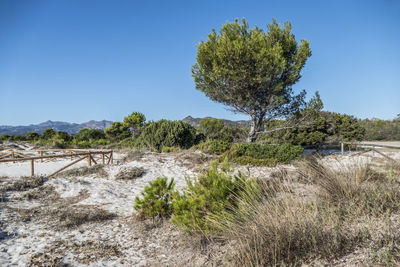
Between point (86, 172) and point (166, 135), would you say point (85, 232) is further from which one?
point (166, 135)

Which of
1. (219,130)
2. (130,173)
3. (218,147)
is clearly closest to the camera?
(130,173)

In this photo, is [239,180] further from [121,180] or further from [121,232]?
[121,180]

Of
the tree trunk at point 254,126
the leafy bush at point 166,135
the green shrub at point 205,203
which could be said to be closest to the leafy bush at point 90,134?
the leafy bush at point 166,135

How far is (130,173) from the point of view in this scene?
7234mm

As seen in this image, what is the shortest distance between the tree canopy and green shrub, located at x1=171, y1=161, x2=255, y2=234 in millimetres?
7998

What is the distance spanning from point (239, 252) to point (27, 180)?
6.29 m

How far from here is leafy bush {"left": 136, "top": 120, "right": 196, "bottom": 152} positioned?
12.3 m

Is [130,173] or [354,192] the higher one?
[354,192]

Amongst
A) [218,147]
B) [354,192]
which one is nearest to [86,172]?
[218,147]

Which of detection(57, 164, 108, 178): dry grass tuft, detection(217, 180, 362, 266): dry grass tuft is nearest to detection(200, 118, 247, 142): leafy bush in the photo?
detection(57, 164, 108, 178): dry grass tuft

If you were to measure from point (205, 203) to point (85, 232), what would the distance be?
1997 mm

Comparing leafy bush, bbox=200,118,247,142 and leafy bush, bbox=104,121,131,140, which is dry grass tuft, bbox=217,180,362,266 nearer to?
leafy bush, bbox=200,118,247,142

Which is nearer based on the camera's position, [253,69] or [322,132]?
[253,69]

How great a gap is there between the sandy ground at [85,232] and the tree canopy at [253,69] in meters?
7.12
